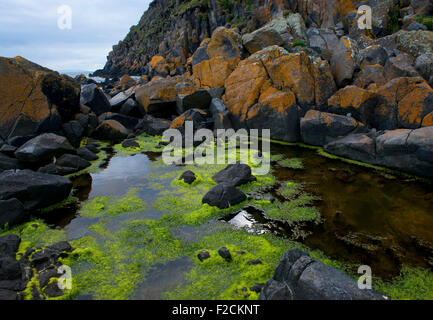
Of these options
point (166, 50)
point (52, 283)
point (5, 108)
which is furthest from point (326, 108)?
point (166, 50)

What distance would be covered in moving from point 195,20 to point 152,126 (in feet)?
158

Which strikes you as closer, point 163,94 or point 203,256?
point 203,256

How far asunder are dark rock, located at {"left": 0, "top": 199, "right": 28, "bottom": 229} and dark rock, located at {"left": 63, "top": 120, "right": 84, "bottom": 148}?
301 inches

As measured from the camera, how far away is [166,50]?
226ft

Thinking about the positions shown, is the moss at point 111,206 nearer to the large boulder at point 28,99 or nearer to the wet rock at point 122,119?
the large boulder at point 28,99

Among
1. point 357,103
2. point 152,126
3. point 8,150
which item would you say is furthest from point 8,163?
point 357,103

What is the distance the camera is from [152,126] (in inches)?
684

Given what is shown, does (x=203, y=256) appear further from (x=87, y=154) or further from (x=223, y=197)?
(x=87, y=154)

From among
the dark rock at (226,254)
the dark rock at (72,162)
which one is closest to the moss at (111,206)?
the dark rock at (226,254)

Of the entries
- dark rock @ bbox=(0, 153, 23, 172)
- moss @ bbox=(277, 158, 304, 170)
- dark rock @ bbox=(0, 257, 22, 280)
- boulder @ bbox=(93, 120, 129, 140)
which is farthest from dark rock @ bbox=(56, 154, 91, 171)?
moss @ bbox=(277, 158, 304, 170)

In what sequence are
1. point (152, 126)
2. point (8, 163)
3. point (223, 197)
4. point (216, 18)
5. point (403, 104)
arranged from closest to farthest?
point (223, 197) < point (8, 163) < point (403, 104) < point (152, 126) < point (216, 18)

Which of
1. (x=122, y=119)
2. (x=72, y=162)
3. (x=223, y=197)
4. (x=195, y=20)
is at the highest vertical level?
(x=195, y=20)

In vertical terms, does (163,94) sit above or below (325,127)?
above

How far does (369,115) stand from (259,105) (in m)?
5.36
